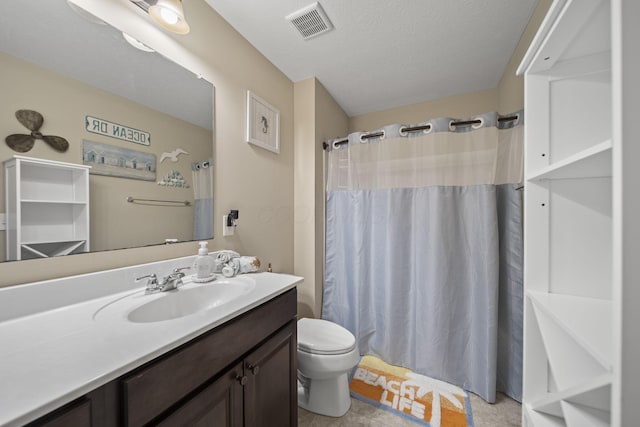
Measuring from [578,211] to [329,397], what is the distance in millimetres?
1480

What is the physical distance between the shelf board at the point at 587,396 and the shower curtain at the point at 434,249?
34.4 inches

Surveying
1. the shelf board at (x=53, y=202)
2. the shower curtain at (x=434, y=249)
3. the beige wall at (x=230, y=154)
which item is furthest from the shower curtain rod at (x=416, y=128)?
the shelf board at (x=53, y=202)

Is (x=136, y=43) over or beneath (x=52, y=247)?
over

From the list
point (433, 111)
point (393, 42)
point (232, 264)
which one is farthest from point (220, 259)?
point (433, 111)

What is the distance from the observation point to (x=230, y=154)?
137 cm

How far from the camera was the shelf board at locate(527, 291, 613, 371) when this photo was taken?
1.49 ft

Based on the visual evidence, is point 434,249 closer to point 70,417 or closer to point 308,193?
point 308,193

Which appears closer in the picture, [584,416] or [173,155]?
[584,416]

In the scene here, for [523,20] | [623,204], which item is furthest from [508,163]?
[623,204]

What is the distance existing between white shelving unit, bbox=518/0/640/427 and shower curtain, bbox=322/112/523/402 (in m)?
0.84

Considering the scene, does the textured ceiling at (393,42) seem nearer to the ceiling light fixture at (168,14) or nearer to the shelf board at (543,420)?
the ceiling light fixture at (168,14)

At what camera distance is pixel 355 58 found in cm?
166

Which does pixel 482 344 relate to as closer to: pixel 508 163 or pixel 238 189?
pixel 508 163

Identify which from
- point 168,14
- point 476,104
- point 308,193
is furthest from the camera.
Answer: point 476,104
